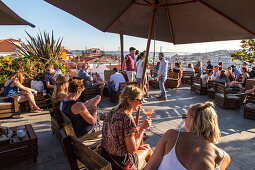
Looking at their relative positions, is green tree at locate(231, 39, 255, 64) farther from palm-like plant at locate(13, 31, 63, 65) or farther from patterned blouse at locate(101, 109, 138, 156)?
patterned blouse at locate(101, 109, 138, 156)

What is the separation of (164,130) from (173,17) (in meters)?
2.47

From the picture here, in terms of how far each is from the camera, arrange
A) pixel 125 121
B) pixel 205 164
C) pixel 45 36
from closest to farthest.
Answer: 1. pixel 205 164
2. pixel 125 121
3. pixel 45 36

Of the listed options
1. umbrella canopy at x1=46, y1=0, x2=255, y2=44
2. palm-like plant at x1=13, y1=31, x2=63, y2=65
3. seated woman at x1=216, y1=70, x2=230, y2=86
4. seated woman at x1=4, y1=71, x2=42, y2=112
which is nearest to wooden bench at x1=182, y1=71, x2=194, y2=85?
seated woman at x1=216, y1=70, x2=230, y2=86

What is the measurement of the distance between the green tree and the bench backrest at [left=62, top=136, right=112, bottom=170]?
10167 millimetres

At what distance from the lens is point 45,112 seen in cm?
489

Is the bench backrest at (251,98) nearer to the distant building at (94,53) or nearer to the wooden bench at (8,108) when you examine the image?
the wooden bench at (8,108)

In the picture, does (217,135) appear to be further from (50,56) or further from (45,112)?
(50,56)

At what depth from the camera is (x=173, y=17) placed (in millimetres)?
3238

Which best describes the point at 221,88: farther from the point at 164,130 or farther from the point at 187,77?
the point at 187,77

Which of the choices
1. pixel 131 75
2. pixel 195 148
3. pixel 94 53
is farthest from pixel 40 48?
pixel 94 53

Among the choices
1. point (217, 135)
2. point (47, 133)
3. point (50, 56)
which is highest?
point (50, 56)

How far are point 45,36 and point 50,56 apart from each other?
110 centimetres

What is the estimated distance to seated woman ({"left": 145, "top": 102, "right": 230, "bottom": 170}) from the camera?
1250mm

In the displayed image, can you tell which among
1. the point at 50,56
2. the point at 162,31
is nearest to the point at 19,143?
the point at 162,31
